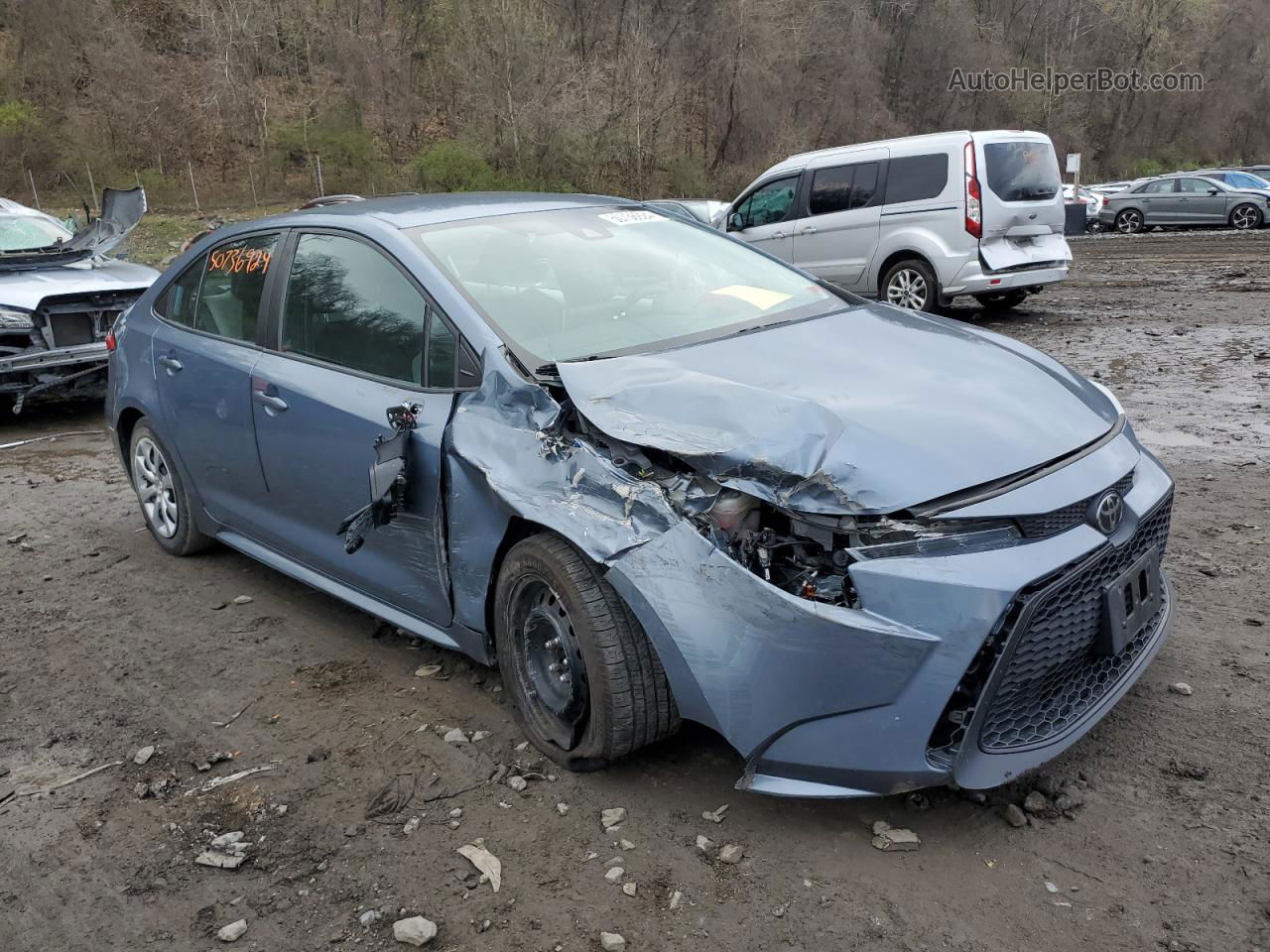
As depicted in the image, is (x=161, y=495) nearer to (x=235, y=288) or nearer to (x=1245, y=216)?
(x=235, y=288)

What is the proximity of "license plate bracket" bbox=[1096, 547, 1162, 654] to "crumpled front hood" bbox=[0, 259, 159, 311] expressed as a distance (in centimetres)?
729

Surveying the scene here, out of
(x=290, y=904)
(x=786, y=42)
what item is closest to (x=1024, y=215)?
(x=290, y=904)

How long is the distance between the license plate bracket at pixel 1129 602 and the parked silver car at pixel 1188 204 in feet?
78.1

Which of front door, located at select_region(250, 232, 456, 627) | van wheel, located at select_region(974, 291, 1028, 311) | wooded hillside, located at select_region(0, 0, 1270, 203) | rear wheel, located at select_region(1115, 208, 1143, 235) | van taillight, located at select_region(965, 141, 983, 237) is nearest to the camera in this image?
front door, located at select_region(250, 232, 456, 627)

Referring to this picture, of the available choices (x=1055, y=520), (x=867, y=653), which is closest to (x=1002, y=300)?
(x=1055, y=520)

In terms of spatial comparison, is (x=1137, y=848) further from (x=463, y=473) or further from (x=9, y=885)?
(x=9, y=885)

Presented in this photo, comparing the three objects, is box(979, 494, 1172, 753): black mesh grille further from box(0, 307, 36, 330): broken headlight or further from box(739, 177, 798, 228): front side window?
box(739, 177, 798, 228): front side window

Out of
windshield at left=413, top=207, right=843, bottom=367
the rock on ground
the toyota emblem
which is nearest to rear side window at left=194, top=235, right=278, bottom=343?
windshield at left=413, top=207, right=843, bottom=367

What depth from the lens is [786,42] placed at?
54656 millimetres

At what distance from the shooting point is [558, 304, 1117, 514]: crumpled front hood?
258 cm

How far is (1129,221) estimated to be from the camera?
25.1m

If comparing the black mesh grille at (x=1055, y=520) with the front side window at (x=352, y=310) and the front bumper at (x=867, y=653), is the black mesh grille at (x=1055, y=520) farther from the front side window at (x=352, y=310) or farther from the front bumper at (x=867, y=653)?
the front side window at (x=352, y=310)

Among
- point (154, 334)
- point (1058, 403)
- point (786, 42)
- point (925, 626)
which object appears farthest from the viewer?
point (786, 42)

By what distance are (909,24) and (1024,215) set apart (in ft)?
193
